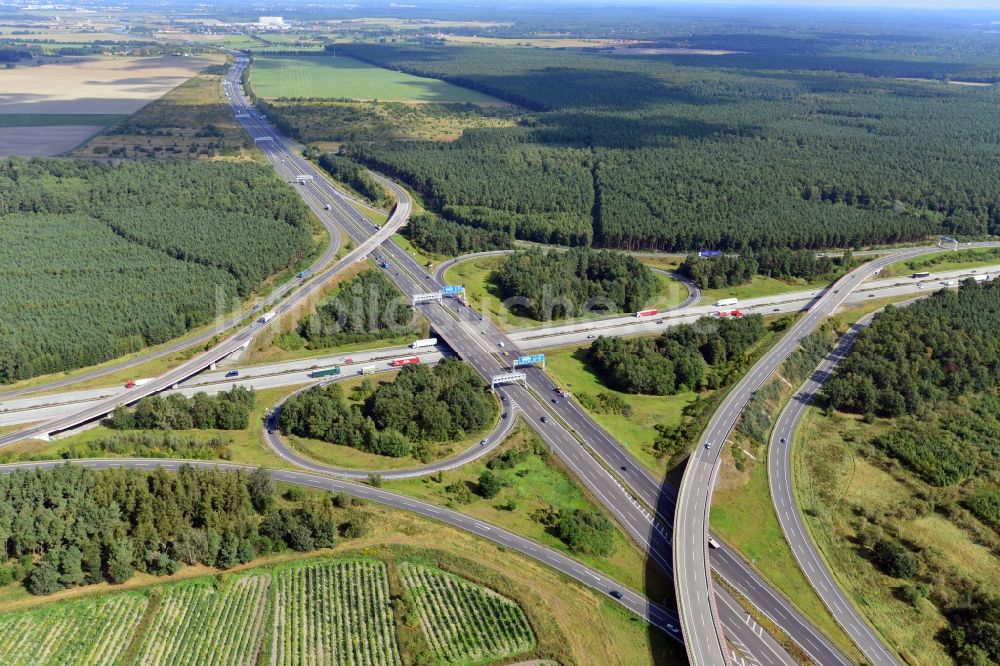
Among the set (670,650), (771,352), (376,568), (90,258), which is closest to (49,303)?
(90,258)

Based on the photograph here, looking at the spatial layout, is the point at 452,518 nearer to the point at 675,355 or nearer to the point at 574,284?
the point at 675,355

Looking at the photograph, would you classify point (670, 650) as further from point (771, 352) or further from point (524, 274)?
point (524, 274)

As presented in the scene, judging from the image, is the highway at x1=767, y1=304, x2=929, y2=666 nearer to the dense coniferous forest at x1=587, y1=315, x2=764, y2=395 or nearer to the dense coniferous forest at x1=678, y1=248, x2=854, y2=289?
the dense coniferous forest at x1=587, y1=315, x2=764, y2=395

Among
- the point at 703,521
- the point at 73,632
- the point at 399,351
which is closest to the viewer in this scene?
the point at 73,632

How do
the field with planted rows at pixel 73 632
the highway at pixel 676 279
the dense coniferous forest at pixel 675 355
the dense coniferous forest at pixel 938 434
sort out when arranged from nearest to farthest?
1. the field with planted rows at pixel 73 632
2. the dense coniferous forest at pixel 938 434
3. the dense coniferous forest at pixel 675 355
4. the highway at pixel 676 279

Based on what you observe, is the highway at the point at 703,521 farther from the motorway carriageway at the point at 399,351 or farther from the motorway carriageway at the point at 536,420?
the motorway carriageway at the point at 399,351

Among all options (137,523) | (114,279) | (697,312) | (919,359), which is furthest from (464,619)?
(114,279)

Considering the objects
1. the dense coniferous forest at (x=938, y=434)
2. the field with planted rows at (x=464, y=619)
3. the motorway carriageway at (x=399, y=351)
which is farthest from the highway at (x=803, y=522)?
the field with planted rows at (x=464, y=619)
